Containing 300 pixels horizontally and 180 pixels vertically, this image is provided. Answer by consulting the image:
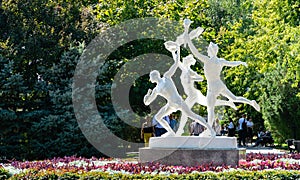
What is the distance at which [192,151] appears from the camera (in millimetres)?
13117

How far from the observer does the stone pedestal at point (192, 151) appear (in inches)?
517

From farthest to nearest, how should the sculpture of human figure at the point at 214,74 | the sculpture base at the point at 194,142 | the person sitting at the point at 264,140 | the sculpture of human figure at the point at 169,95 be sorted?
the person sitting at the point at 264,140, the sculpture of human figure at the point at 214,74, the sculpture of human figure at the point at 169,95, the sculpture base at the point at 194,142

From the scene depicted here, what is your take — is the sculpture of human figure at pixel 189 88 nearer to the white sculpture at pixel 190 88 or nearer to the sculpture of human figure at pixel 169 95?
the white sculpture at pixel 190 88

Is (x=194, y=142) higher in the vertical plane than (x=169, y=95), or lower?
lower

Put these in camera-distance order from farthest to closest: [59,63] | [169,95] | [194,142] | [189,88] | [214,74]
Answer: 1. [59,63]
2. [189,88]
3. [214,74]
4. [169,95]
5. [194,142]

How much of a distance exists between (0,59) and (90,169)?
9.18m

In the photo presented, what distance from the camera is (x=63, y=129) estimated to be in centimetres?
2023

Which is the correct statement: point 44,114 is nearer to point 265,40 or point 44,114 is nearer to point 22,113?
point 22,113

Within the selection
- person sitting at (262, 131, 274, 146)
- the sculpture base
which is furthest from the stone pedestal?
person sitting at (262, 131, 274, 146)

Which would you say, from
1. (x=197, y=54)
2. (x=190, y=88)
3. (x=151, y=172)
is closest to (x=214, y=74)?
(x=197, y=54)

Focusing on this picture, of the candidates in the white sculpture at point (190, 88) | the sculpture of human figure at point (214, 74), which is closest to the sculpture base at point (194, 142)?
the white sculpture at point (190, 88)

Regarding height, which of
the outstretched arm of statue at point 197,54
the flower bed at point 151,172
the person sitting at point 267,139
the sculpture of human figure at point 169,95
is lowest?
the flower bed at point 151,172

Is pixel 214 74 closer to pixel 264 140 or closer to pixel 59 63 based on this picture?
pixel 59 63

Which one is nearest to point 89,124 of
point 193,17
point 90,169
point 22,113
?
point 22,113
